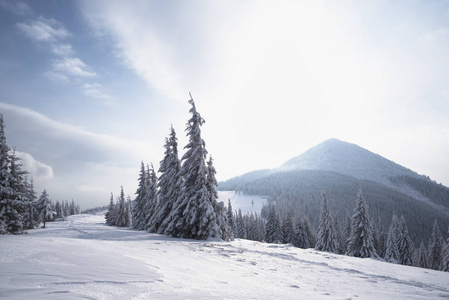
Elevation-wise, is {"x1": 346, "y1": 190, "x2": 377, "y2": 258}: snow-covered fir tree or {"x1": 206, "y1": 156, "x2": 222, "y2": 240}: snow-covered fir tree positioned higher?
{"x1": 206, "y1": 156, "x2": 222, "y2": 240}: snow-covered fir tree

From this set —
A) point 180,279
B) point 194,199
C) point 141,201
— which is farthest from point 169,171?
point 180,279

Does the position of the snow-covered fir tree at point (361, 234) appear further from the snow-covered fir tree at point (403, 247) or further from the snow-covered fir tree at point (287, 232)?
the snow-covered fir tree at point (403, 247)

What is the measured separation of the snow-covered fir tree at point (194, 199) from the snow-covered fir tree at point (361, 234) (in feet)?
87.1

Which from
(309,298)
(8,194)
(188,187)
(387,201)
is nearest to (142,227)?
(8,194)

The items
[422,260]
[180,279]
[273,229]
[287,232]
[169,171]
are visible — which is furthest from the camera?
[422,260]

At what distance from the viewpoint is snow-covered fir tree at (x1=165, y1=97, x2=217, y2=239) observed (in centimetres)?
1486

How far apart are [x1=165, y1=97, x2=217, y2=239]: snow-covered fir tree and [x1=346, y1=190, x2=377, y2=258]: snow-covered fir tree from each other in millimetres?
26542

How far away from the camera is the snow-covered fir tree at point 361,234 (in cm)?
3102

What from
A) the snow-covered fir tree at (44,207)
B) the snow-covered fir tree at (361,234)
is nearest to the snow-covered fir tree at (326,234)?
the snow-covered fir tree at (361,234)

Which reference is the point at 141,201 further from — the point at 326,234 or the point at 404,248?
the point at 404,248

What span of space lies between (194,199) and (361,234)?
95.0ft

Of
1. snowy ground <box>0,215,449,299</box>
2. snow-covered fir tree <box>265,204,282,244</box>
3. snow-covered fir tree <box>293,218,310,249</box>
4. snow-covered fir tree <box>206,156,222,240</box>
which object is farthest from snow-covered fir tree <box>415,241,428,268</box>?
snowy ground <box>0,215,449,299</box>

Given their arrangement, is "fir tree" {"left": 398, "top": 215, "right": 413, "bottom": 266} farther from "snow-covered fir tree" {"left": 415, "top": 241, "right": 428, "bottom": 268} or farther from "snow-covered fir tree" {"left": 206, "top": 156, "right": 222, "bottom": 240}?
"snow-covered fir tree" {"left": 206, "top": 156, "right": 222, "bottom": 240}

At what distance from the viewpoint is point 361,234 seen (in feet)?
102
